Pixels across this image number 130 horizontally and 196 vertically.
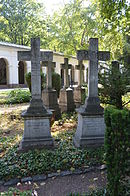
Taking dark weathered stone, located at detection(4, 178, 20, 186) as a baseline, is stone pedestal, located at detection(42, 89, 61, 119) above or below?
above

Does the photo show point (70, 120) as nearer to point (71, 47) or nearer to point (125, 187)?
point (125, 187)

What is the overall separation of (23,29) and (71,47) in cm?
1497

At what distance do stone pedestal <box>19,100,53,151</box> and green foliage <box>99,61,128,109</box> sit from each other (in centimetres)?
254

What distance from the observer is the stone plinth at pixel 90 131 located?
4750 mm

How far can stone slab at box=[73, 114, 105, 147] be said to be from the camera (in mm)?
4758

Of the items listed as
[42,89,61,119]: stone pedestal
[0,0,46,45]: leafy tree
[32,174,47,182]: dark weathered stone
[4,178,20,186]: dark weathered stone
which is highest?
[0,0,46,45]: leafy tree

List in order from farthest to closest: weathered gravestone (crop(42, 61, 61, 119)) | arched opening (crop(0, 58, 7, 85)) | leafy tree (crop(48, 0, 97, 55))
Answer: arched opening (crop(0, 58, 7, 85)) < leafy tree (crop(48, 0, 97, 55)) < weathered gravestone (crop(42, 61, 61, 119))

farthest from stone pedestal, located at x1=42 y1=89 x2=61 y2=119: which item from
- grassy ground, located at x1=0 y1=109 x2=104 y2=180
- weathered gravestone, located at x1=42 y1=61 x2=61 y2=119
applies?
grassy ground, located at x1=0 y1=109 x2=104 y2=180

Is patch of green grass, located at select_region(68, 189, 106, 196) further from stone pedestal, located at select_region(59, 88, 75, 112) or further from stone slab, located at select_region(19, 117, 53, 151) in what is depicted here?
stone pedestal, located at select_region(59, 88, 75, 112)

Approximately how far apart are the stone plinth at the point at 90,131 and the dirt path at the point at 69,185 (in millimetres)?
1110

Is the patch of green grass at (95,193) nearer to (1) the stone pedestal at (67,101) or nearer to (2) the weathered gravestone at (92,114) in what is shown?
(2) the weathered gravestone at (92,114)

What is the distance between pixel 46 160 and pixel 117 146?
186 centimetres

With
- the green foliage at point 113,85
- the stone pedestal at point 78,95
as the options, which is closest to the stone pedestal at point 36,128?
the green foliage at point 113,85

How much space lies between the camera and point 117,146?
2.73 metres
